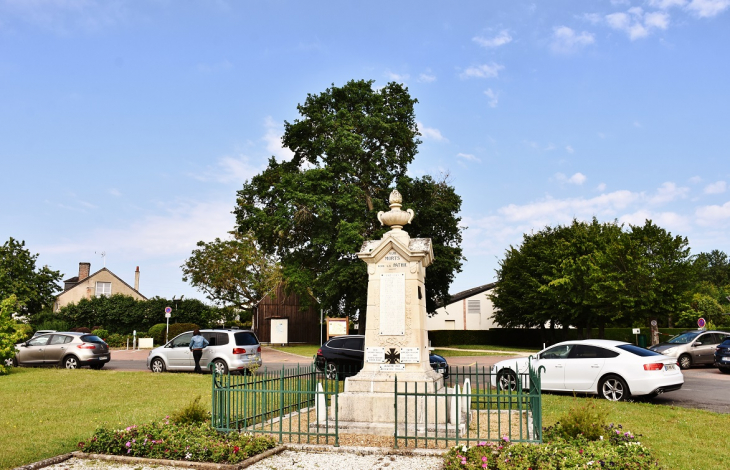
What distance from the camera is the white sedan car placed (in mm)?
13211

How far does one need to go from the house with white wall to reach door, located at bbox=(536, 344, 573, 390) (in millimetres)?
41413

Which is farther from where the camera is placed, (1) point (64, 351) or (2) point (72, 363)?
(1) point (64, 351)

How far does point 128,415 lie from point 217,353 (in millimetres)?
8146

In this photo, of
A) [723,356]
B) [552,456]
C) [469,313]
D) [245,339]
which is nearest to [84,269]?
[469,313]

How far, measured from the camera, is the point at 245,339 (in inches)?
778

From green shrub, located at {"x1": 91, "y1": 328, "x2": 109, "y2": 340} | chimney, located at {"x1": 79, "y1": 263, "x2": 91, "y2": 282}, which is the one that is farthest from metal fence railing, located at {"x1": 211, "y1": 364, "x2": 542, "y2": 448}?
chimney, located at {"x1": 79, "y1": 263, "x2": 91, "y2": 282}

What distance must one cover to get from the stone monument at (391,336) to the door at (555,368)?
5184 mm

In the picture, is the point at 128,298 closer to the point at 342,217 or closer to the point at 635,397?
the point at 342,217

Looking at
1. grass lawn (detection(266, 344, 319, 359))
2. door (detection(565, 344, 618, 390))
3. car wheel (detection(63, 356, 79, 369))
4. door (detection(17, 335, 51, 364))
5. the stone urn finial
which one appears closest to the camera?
the stone urn finial

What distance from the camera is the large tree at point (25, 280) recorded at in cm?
4625

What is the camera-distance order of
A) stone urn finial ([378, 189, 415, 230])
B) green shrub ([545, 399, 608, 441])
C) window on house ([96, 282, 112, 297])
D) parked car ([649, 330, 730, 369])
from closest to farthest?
1. green shrub ([545, 399, 608, 441])
2. stone urn finial ([378, 189, 415, 230])
3. parked car ([649, 330, 730, 369])
4. window on house ([96, 282, 112, 297])

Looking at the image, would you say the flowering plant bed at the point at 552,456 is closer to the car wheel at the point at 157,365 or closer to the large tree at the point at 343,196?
the car wheel at the point at 157,365

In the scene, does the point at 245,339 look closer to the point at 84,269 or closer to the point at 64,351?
the point at 64,351

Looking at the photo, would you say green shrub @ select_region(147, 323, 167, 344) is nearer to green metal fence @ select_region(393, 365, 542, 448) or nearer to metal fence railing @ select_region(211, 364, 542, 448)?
metal fence railing @ select_region(211, 364, 542, 448)
